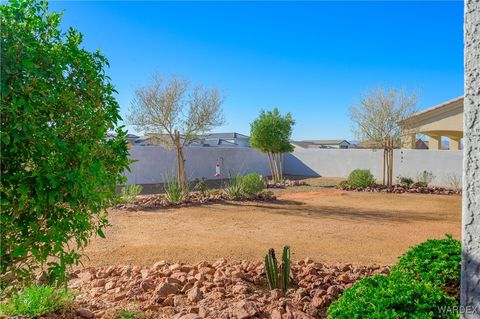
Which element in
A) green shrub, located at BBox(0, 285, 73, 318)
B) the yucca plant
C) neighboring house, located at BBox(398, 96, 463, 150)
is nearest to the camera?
green shrub, located at BBox(0, 285, 73, 318)

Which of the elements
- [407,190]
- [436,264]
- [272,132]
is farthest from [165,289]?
[272,132]

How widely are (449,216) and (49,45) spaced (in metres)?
10.7

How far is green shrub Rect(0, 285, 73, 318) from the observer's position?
11.6ft

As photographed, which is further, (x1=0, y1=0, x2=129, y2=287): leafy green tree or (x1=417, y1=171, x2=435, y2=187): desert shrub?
(x1=417, y1=171, x2=435, y2=187): desert shrub

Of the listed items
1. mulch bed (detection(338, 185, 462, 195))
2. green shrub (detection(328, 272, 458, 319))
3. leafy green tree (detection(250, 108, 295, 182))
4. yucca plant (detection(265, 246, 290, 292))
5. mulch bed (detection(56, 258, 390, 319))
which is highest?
leafy green tree (detection(250, 108, 295, 182))

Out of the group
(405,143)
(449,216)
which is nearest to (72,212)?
(449,216)

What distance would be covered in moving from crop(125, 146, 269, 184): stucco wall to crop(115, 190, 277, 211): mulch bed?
6.13m

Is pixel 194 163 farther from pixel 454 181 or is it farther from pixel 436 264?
pixel 436 264

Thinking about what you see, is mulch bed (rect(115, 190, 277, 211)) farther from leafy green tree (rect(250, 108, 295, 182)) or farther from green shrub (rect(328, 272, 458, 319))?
green shrub (rect(328, 272, 458, 319))

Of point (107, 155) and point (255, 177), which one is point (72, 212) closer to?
point (107, 155)

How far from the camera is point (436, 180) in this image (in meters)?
21.1

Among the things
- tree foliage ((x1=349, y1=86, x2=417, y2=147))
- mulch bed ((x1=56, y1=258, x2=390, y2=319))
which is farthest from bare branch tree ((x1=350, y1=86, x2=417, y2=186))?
mulch bed ((x1=56, y1=258, x2=390, y2=319))

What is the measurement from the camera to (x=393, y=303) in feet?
8.87

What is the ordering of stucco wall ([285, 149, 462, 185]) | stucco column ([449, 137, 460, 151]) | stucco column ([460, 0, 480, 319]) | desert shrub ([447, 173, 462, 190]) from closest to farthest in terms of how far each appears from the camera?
stucco column ([460, 0, 480, 319]) < desert shrub ([447, 173, 462, 190]) < stucco wall ([285, 149, 462, 185]) < stucco column ([449, 137, 460, 151])
